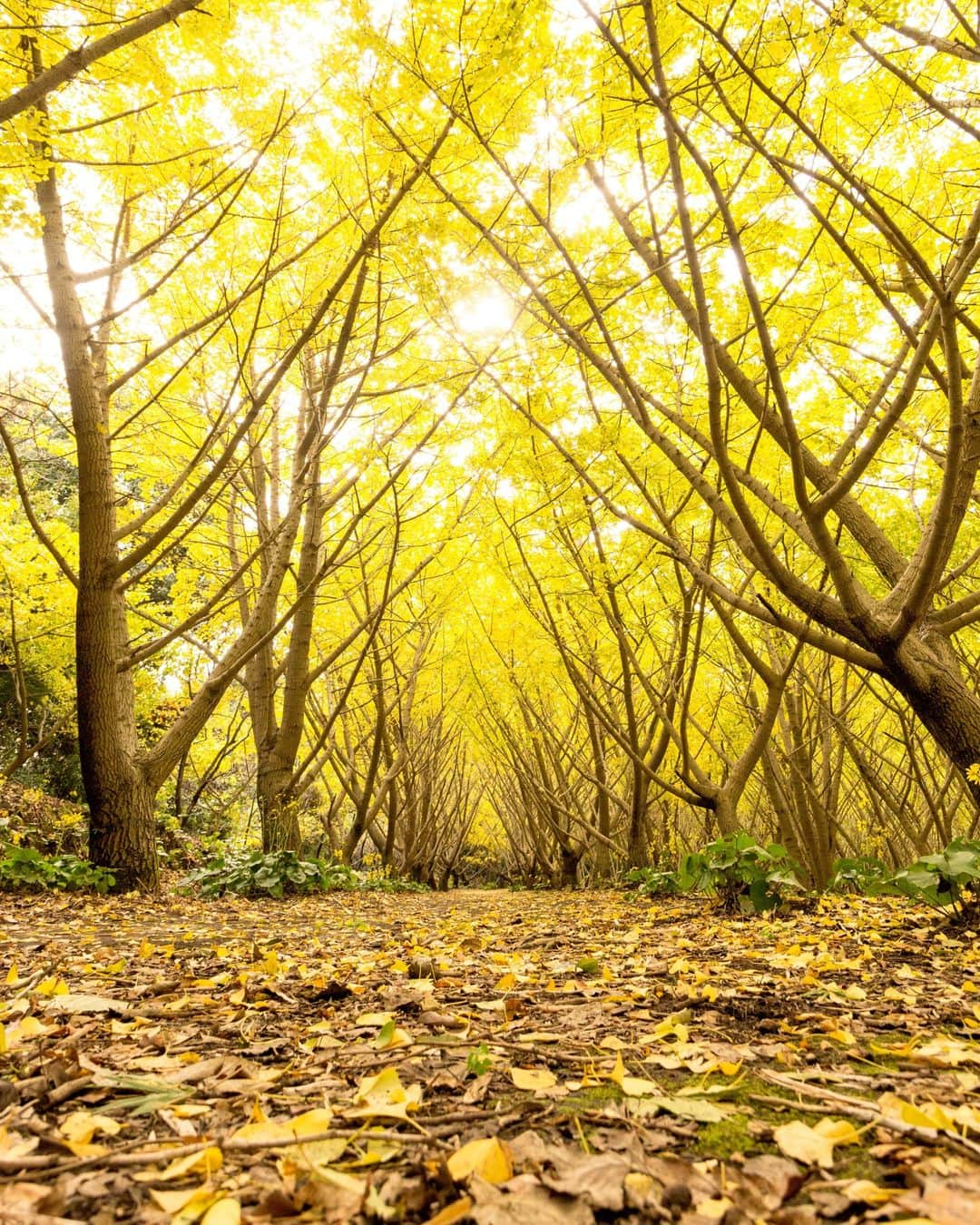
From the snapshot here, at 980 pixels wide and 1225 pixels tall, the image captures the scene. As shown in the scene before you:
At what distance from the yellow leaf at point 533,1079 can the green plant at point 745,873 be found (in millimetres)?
2956

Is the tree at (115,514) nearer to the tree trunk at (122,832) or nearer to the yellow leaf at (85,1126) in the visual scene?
the tree trunk at (122,832)

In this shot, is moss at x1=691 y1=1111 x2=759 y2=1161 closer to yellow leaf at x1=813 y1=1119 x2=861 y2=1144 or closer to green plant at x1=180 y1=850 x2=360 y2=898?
yellow leaf at x1=813 y1=1119 x2=861 y2=1144

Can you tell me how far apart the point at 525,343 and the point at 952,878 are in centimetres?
378

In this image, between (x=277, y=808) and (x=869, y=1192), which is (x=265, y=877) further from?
(x=869, y=1192)

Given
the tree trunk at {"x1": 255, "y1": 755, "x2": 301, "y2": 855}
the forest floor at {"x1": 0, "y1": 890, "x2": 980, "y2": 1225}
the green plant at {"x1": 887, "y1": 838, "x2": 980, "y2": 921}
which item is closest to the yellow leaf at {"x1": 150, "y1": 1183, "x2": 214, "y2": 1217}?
the forest floor at {"x1": 0, "y1": 890, "x2": 980, "y2": 1225}

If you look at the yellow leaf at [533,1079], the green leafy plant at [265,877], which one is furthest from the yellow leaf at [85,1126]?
the green leafy plant at [265,877]

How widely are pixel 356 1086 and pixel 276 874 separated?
5.17 meters

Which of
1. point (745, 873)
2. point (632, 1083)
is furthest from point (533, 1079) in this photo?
point (745, 873)

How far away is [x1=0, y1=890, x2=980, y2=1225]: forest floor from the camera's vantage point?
912 millimetres

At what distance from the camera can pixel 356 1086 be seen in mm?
1319

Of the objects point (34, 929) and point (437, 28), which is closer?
point (437, 28)

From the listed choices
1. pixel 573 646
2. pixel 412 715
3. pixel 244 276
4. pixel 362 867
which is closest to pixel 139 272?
pixel 244 276

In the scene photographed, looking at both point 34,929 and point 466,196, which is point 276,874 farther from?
point 466,196

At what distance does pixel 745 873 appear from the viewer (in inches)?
162
